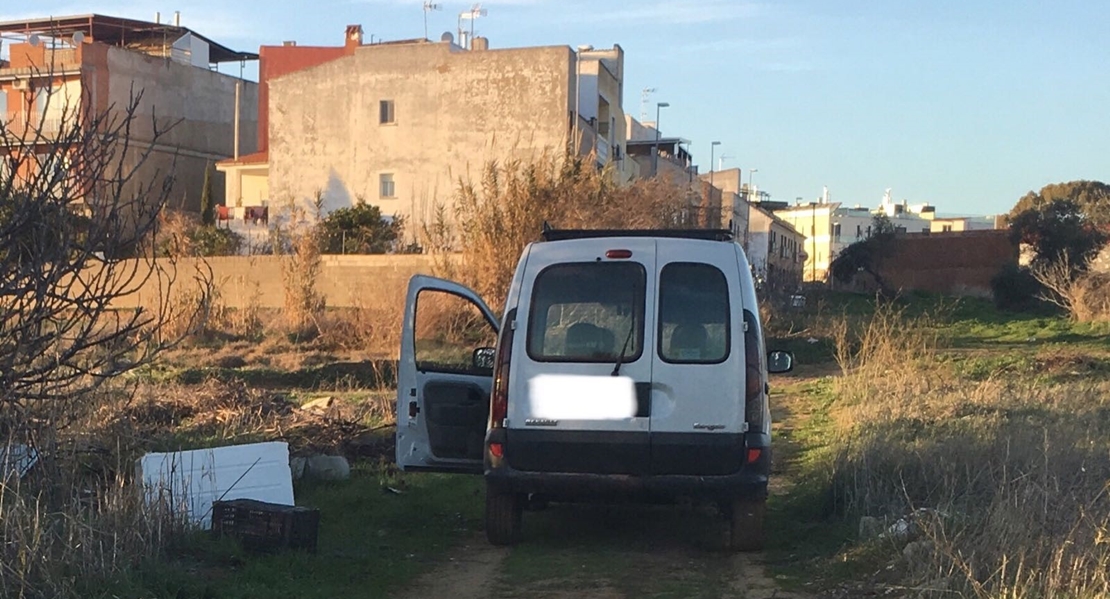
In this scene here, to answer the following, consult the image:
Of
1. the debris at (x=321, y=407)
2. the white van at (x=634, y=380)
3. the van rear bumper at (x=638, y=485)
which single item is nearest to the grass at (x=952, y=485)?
the van rear bumper at (x=638, y=485)

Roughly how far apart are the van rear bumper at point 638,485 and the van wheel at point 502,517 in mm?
359

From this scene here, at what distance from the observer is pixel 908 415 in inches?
456

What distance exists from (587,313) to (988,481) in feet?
9.52

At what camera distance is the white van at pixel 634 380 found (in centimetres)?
717

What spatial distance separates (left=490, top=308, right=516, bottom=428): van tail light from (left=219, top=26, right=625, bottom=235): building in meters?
37.9

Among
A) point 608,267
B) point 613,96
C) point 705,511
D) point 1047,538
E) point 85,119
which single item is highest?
point 613,96

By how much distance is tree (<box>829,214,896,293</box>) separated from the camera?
Result: 194 ft

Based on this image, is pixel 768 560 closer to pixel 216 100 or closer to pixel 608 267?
pixel 608 267

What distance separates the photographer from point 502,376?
7.39 meters

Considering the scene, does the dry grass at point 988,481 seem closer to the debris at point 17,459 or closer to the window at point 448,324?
the debris at point 17,459

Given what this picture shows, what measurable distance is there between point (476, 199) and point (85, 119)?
18.1 meters

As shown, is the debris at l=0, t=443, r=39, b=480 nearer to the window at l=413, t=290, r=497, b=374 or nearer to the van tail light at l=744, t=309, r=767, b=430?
the van tail light at l=744, t=309, r=767, b=430

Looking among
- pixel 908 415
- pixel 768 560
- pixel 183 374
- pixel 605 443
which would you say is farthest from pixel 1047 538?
pixel 183 374

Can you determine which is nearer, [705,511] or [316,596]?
[316,596]
